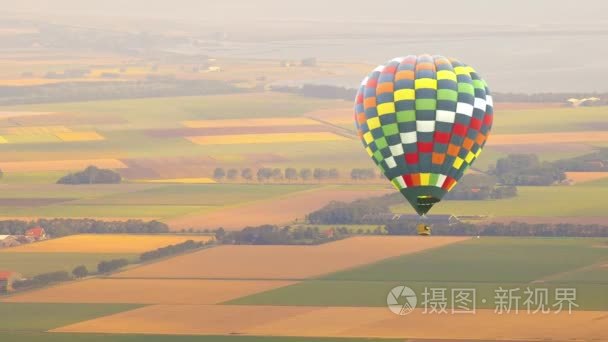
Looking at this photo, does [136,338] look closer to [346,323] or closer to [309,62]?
[346,323]

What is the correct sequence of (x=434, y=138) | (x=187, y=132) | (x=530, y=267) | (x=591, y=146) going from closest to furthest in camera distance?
(x=434, y=138) < (x=530, y=267) < (x=591, y=146) < (x=187, y=132)

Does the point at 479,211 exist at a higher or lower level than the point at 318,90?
lower

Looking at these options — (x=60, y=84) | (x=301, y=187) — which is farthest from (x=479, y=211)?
(x=60, y=84)

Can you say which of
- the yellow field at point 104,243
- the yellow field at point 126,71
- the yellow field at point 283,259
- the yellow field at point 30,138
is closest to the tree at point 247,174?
the yellow field at point 104,243

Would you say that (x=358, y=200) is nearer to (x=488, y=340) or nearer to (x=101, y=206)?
(x=101, y=206)

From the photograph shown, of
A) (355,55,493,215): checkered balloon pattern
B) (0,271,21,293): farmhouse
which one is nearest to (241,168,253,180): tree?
(0,271,21,293): farmhouse

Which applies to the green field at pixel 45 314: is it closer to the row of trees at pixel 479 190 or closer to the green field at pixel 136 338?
the green field at pixel 136 338

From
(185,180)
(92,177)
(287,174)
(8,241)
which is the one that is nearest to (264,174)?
(287,174)
